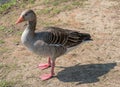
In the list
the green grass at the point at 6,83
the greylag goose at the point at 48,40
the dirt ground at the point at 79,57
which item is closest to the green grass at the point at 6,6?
the dirt ground at the point at 79,57

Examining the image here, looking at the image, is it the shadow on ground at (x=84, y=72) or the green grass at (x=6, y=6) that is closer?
the shadow on ground at (x=84, y=72)

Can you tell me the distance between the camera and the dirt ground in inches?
287

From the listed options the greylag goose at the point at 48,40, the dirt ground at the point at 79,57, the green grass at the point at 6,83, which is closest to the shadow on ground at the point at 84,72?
the dirt ground at the point at 79,57

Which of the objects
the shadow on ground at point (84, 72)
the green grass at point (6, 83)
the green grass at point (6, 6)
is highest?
the green grass at point (6, 6)

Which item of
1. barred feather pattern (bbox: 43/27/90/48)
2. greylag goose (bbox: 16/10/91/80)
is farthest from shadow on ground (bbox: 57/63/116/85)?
barred feather pattern (bbox: 43/27/90/48)

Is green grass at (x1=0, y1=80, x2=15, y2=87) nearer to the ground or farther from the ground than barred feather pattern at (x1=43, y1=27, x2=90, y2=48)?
nearer to the ground

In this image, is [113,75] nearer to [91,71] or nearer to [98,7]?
[91,71]

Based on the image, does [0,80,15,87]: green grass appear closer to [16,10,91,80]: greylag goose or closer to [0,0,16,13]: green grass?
[16,10,91,80]: greylag goose

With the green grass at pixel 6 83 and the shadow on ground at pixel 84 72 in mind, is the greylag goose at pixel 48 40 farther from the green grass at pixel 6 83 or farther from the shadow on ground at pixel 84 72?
the green grass at pixel 6 83

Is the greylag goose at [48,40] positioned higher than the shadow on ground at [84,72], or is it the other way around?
the greylag goose at [48,40]

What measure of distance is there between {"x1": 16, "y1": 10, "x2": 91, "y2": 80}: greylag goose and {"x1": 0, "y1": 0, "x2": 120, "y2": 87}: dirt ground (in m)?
0.43

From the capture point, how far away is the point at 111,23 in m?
9.52

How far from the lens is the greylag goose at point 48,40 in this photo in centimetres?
723

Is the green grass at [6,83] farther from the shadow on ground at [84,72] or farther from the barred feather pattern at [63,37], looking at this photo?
the barred feather pattern at [63,37]
